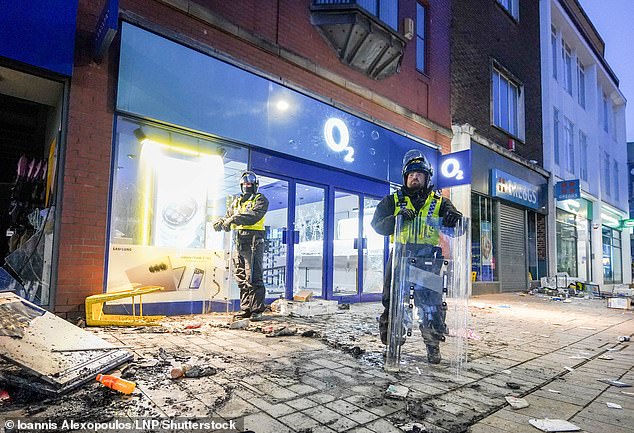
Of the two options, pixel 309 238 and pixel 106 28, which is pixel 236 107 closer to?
pixel 106 28

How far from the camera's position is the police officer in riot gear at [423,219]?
3.79 meters

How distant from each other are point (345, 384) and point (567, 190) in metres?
19.2

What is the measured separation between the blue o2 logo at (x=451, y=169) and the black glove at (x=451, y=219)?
8826 mm

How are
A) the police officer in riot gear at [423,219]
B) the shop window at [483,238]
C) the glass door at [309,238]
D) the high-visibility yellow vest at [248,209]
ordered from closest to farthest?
the police officer in riot gear at [423,219] < the high-visibility yellow vest at [248,209] < the glass door at [309,238] < the shop window at [483,238]

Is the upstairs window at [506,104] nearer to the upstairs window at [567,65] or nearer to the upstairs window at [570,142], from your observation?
the upstairs window at [570,142]

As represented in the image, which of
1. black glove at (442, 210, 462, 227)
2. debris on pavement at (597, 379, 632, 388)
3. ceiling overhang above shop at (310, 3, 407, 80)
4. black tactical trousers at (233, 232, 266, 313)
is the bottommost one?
debris on pavement at (597, 379, 632, 388)

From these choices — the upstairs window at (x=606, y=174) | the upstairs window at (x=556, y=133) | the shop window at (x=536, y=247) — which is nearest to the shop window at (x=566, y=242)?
the shop window at (x=536, y=247)

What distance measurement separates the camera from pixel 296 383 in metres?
3.12

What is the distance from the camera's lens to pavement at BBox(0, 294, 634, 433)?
2445 mm

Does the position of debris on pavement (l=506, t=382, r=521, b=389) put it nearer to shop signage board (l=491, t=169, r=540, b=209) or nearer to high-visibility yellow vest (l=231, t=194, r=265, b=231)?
high-visibility yellow vest (l=231, t=194, r=265, b=231)

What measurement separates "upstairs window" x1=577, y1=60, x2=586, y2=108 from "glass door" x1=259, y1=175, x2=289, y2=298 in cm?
2257

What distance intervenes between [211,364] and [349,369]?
4.14ft

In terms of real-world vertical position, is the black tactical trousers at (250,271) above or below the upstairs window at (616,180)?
below

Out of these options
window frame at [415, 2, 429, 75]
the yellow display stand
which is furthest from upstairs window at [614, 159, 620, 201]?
the yellow display stand
